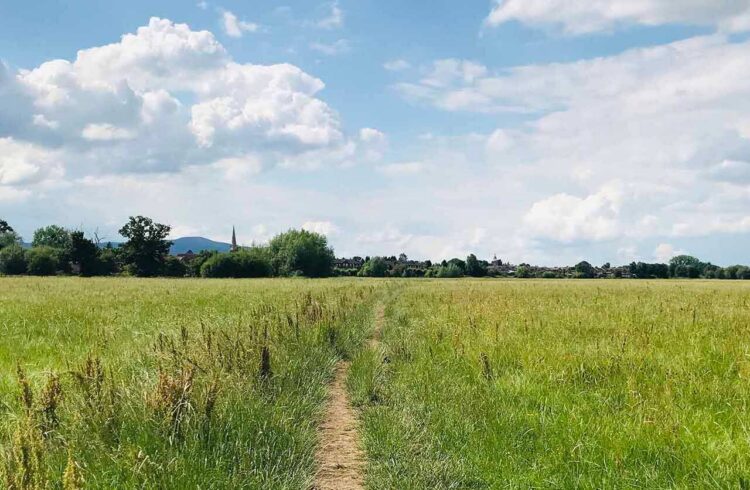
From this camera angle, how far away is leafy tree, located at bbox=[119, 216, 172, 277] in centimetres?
10975

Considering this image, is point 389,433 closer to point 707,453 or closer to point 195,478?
point 195,478

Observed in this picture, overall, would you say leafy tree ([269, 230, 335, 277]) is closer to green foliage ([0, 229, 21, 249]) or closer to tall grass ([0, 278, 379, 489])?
green foliage ([0, 229, 21, 249])

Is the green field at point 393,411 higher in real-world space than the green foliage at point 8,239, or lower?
lower

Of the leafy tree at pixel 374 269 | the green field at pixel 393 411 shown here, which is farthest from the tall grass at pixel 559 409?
the leafy tree at pixel 374 269

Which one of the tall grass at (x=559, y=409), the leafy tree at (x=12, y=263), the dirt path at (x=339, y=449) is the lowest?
the dirt path at (x=339, y=449)

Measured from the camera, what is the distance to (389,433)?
5.66 m

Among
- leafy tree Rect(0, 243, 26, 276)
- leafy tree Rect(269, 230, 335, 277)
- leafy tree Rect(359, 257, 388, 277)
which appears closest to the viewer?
leafy tree Rect(0, 243, 26, 276)

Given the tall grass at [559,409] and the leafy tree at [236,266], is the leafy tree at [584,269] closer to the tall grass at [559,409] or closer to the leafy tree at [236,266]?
the leafy tree at [236,266]

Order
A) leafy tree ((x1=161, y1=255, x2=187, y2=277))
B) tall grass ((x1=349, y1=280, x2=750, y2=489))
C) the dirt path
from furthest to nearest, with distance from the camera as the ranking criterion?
leafy tree ((x1=161, y1=255, x2=187, y2=277)), the dirt path, tall grass ((x1=349, y1=280, x2=750, y2=489))

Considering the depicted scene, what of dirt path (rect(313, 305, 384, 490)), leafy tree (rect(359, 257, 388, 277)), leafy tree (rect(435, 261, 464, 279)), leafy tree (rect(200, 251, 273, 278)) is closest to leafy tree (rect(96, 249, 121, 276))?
leafy tree (rect(200, 251, 273, 278))

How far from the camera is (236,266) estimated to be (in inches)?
4252

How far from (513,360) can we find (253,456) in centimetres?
543

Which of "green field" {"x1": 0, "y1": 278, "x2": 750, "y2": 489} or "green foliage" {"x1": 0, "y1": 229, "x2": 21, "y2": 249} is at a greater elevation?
"green foliage" {"x1": 0, "y1": 229, "x2": 21, "y2": 249}

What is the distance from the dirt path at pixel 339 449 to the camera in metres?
4.79
